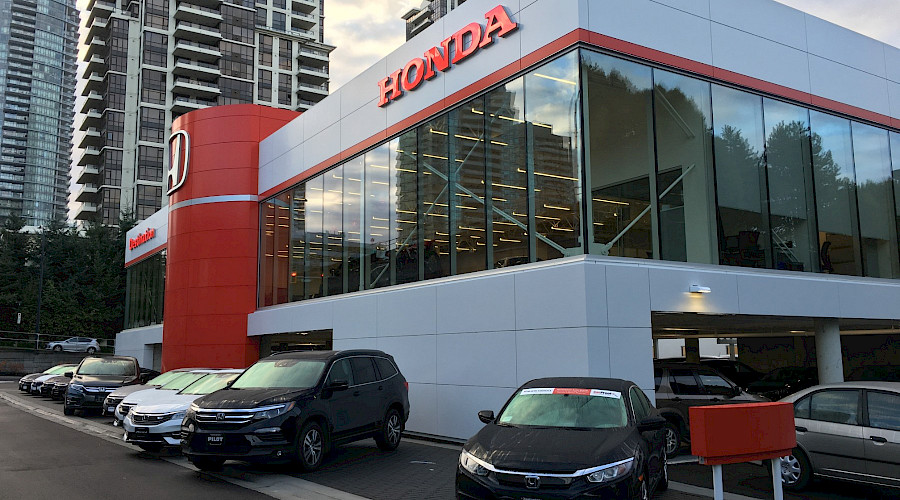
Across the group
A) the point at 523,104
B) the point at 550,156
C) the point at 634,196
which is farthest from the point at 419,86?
the point at 634,196

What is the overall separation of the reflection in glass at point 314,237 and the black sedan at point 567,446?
15245 millimetres

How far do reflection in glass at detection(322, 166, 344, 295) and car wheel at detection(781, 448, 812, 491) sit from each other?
14.3 m

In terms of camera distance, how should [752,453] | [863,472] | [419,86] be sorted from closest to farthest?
[752,453] < [863,472] < [419,86]

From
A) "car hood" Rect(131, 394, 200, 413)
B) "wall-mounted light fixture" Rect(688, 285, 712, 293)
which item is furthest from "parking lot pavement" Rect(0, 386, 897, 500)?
"wall-mounted light fixture" Rect(688, 285, 712, 293)

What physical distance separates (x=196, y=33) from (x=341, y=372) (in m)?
79.8

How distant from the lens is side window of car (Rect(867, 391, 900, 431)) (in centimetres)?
871

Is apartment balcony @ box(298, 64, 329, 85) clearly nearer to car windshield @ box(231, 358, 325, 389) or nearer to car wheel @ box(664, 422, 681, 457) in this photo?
car windshield @ box(231, 358, 325, 389)

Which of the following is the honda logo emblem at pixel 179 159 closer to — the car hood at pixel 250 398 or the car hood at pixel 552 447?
the car hood at pixel 250 398

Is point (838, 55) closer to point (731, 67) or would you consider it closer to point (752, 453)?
point (731, 67)

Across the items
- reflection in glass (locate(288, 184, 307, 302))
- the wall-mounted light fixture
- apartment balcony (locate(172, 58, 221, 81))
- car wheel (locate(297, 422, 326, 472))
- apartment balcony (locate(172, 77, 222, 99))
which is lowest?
car wheel (locate(297, 422, 326, 472))

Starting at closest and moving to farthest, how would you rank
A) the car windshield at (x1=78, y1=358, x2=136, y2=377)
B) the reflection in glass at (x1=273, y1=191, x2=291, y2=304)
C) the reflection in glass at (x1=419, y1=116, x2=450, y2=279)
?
1. the reflection in glass at (x1=419, y1=116, x2=450, y2=279)
2. the car windshield at (x1=78, y1=358, x2=136, y2=377)
3. the reflection in glass at (x1=273, y1=191, x2=291, y2=304)

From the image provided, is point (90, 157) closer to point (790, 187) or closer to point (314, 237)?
point (314, 237)

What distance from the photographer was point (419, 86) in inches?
691

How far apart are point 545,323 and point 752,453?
624cm
